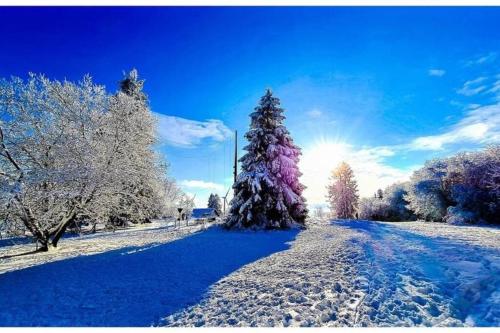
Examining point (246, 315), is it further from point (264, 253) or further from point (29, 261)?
point (29, 261)

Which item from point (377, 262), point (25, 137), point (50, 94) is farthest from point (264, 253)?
point (50, 94)

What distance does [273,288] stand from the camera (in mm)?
5746

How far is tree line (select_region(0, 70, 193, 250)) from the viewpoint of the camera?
9359 mm

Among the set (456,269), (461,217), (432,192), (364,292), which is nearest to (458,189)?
(461,217)

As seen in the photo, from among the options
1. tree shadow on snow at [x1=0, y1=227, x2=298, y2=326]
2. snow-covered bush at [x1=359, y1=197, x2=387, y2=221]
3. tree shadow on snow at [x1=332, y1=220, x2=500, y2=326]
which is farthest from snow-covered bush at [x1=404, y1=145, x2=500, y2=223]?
tree shadow on snow at [x1=0, y1=227, x2=298, y2=326]

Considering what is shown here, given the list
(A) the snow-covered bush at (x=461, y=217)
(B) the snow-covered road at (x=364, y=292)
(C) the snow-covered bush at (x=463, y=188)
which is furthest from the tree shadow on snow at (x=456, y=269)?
(C) the snow-covered bush at (x=463, y=188)

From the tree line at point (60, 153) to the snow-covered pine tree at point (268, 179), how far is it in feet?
20.9

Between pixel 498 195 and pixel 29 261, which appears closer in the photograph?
pixel 29 261

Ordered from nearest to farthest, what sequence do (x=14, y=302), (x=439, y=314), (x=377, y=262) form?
(x=439, y=314) → (x=14, y=302) → (x=377, y=262)

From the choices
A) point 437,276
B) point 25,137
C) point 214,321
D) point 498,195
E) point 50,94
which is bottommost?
point 214,321

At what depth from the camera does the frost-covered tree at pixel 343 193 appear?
42.1 meters

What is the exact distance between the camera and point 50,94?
36.0 feet

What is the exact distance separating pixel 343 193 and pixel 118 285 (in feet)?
131
